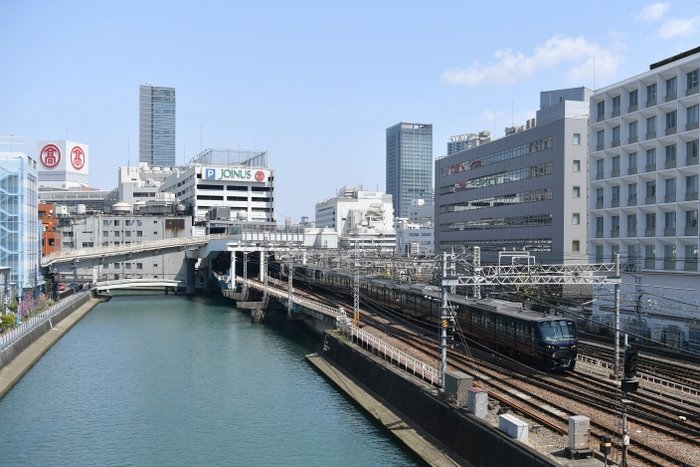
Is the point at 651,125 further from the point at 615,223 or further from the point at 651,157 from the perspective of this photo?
the point at 615,223

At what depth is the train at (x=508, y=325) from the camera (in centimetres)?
2734

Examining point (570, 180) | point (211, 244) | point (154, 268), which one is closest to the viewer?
point (570, 180)

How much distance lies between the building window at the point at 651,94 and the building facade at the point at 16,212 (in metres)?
48.5

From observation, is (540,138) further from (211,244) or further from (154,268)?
(154,268)

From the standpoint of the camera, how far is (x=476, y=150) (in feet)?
224

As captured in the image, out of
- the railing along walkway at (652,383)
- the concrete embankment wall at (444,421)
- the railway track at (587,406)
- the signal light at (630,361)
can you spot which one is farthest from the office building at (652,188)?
the signal light at (630,361)

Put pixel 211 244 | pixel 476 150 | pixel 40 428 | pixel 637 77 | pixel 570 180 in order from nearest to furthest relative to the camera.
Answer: pixel 40 428 → pixel 637 77 → pixel 570 180 → pixel 476 150 → pixel 211 244

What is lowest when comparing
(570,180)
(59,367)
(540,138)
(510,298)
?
(59,367)

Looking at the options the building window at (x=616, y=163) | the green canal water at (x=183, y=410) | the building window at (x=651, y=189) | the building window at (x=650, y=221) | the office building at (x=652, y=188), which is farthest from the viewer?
the building window at (x=616, y=163)

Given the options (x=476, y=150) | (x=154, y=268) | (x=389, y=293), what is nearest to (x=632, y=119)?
(x=389, y=293)

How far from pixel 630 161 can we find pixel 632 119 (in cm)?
274

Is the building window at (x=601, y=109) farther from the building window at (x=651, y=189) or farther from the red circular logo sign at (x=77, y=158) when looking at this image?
the red circular logo sign at (x=77, y=158)

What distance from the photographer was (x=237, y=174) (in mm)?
113062

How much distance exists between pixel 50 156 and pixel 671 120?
15747 centimetres
